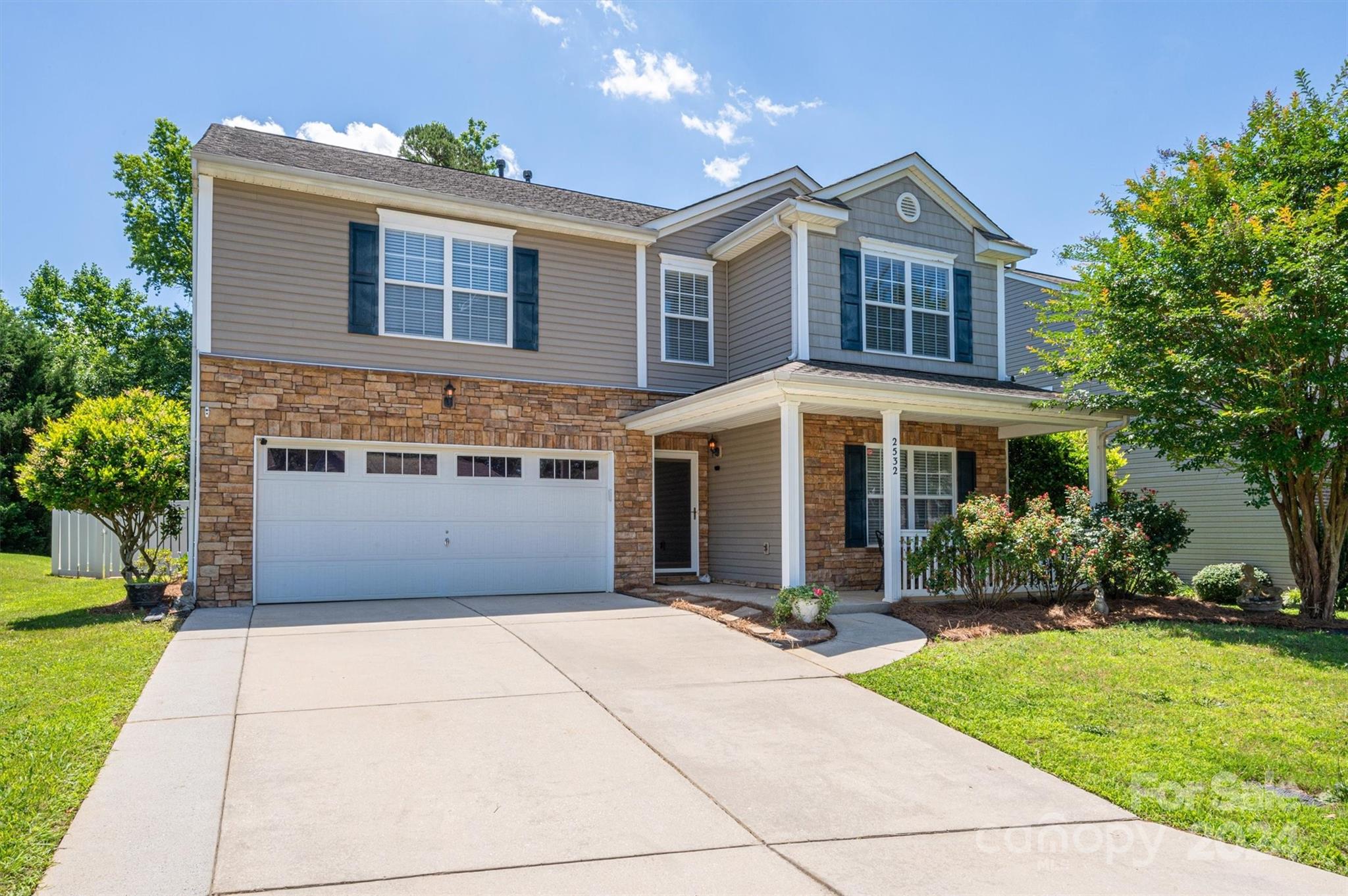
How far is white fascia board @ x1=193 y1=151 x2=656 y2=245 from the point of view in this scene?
34.3ft

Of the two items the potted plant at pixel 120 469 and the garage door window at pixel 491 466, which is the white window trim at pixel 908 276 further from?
the potted plant at pixel 120 469

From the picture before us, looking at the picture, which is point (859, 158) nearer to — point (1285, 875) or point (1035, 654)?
point (1035, 654)

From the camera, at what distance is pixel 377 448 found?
11.3m

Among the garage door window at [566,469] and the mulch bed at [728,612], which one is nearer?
the mulch bed at [728,612]

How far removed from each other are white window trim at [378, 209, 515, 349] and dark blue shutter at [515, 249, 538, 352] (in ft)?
0.22

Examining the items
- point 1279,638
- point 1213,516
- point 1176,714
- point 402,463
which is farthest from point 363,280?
point 1213,516

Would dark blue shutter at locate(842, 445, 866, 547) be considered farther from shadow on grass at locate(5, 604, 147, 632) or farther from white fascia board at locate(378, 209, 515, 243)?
shadow on grass at locate(5, 604, 147, 632)

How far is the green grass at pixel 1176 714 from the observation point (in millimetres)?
4418

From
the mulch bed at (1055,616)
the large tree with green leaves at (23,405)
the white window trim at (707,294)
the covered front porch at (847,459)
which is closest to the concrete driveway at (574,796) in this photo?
the mulch bed at (1055,616)

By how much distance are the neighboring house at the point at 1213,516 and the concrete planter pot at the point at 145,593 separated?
40.4 ft

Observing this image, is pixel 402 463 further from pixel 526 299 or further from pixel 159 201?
pixel 159 201

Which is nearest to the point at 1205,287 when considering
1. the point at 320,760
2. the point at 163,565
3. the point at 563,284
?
the point at 563,284

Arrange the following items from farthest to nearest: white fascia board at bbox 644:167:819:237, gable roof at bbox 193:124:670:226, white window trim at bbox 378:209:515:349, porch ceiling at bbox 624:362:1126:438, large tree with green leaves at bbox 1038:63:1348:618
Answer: white fascia board at bbox 644:167:819:237
white window trim at bbox 378:209:515:349
gable roof at bbox 193:124:670:226
porch ceiling at bbox 624:362:1126:438
large tree with green leaves at bbox 1038:63:1348:618

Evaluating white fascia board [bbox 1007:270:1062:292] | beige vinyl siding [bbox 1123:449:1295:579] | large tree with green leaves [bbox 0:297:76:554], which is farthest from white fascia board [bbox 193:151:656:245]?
large tree with green leaves [bbox 0:297:76:554]
